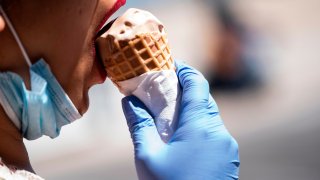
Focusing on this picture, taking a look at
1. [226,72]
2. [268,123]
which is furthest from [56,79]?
[226,72]

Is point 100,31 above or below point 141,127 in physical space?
above

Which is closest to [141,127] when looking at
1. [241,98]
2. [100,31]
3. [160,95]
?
[160,95]

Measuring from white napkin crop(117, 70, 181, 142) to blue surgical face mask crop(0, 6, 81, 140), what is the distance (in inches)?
7.8

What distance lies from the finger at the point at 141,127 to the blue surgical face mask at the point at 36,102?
0.17 m

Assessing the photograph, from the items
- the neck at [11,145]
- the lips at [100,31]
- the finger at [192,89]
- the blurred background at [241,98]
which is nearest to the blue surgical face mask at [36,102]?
the neck at [11,145]

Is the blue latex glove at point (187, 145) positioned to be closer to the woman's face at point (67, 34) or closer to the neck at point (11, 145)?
the woman's face at point (67, 34)

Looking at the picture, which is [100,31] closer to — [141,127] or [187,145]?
Answer: [141,127]

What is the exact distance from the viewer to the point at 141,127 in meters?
1.73

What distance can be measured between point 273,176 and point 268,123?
2272 millimetres

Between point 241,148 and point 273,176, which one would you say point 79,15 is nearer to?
point 273,176

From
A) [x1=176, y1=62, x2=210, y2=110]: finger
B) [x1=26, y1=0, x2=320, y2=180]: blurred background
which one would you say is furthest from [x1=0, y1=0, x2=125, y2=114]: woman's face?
[x1=26, y1=0, x2=320, y2=180]: blurred background

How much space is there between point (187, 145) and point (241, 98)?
26.1 feet

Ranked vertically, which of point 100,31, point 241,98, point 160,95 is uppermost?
point 100,31

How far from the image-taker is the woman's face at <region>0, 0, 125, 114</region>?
152cm
